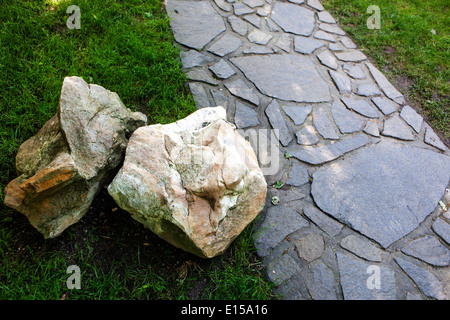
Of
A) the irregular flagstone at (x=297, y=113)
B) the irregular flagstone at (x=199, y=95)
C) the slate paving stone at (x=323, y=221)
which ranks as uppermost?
the irregular flagstone at (x=199, y=95)

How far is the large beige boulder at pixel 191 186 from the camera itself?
2.34m

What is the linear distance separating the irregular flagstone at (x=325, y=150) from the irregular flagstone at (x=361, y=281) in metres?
1.13

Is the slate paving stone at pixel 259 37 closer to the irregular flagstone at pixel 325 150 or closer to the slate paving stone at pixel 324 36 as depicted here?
the slate paving stone at pixel 324 36

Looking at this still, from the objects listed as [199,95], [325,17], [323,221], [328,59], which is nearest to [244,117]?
[199,95]

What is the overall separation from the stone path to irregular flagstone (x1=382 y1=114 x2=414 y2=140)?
0.02 m

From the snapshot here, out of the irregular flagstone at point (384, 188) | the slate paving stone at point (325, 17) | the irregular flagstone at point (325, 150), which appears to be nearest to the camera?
the irregular flagstone at point (384, 188)

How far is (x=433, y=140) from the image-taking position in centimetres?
415

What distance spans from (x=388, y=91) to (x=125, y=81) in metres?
3.69

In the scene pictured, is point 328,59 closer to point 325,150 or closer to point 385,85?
point 385,85

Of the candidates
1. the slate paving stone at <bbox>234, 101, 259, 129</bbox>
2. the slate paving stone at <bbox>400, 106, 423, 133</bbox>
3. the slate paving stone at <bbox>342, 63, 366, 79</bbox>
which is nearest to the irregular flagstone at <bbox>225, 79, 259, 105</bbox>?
the slate paving stone at <bbox>234, 101, 259, 129</bbox>

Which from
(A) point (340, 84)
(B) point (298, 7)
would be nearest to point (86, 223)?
(A) point (340, 84)

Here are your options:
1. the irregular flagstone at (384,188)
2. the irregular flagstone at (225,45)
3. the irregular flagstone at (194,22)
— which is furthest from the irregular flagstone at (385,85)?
the irregular flagstone at (194,22)

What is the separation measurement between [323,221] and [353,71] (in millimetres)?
2776

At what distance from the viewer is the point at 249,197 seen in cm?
261
